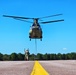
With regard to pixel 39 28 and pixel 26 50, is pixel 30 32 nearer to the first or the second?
pixel 39 28

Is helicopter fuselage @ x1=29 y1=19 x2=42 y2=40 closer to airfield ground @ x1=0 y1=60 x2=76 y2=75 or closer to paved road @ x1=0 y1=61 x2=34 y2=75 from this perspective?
airfield ground @ x1=0 y1=60 x2=76 y2=75

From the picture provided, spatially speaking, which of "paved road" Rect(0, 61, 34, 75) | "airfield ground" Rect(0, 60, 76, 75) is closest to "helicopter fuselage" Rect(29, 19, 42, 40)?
"airfield ground" Rect(0, 60, 76, 75)

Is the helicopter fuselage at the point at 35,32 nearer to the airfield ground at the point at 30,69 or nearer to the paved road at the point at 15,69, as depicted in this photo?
the airfield ground at the point at 30,69

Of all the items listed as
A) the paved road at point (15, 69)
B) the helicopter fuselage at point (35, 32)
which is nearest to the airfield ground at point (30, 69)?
the paved road at point (15, 69)

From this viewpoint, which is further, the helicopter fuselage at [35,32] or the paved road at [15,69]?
the helicopter fuselage at [35,32]

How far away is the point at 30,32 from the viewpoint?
68.8 meters

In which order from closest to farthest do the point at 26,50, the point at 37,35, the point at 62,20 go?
the point at 37,35, the point at 62,20, the point at 26,50

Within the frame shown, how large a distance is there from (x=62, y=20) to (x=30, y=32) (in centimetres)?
795

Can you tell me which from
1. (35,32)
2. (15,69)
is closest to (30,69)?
(15,69)

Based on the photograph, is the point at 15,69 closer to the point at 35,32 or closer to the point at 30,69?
the point at 30,69

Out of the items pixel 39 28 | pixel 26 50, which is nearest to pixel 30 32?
pixel 39 28

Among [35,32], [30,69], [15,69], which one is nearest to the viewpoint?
[15,69]

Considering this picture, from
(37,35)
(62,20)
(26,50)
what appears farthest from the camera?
(26,50)

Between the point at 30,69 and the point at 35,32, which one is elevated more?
the point at 35,32
